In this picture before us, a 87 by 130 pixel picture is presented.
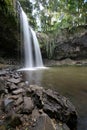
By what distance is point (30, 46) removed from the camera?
16.5 metres

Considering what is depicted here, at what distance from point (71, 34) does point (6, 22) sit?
9.47 meters

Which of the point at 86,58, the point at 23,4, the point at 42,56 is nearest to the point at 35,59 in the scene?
the point at 42,56

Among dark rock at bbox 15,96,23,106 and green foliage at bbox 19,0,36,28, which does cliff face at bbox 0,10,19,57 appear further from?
dark rock at bbox 15,96,23,106

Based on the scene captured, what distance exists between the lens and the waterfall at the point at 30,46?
15.3 metres

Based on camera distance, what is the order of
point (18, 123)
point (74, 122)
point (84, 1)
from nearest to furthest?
point (18, 123) < point (74, 122) < point (84, 1)

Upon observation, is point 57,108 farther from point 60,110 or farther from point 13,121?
point 13,121

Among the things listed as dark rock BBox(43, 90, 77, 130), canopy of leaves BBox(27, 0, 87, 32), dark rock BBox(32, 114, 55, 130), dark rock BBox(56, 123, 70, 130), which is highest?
canopy of leaves BBox(27, 0, 87, 32)

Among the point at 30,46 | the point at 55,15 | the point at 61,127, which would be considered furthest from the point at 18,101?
the point at 55,15

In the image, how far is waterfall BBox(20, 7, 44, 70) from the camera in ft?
50.1

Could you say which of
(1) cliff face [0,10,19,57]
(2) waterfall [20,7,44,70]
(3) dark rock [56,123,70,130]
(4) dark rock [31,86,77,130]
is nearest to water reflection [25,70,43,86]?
(4) dark rock [31,86,77,130]

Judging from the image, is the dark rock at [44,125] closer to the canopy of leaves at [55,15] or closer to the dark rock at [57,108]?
the dark rock at [57,108]

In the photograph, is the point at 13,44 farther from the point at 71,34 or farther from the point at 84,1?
the point at 84,1

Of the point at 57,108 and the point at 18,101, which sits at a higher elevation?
the point at 18,101

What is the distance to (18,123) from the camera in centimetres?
292
